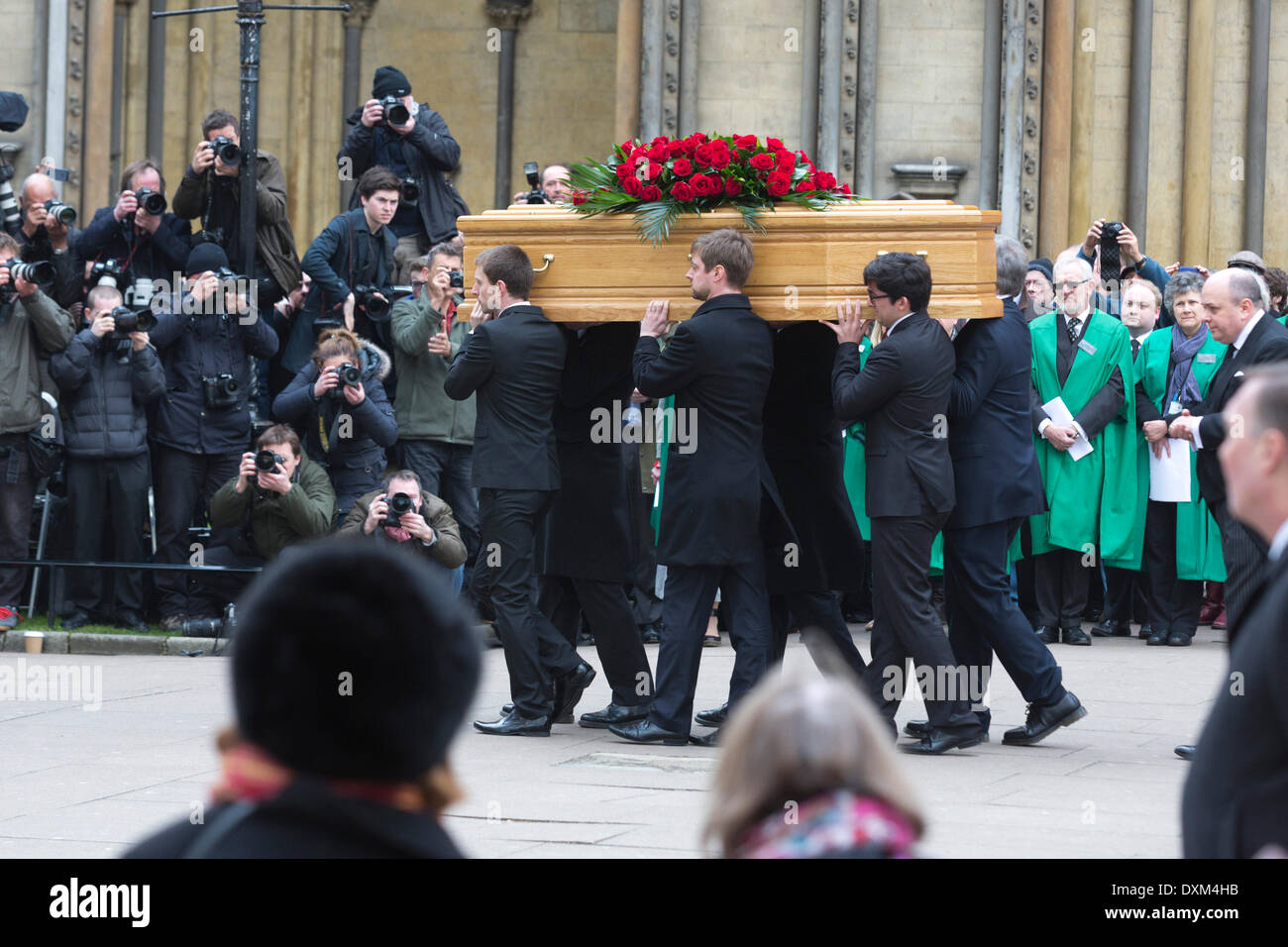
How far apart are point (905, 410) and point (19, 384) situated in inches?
217

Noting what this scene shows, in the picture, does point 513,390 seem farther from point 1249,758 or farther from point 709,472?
point 1249,758

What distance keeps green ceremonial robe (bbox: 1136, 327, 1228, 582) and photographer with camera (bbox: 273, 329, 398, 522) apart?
15.5 feet

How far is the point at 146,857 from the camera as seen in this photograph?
7.53 ft

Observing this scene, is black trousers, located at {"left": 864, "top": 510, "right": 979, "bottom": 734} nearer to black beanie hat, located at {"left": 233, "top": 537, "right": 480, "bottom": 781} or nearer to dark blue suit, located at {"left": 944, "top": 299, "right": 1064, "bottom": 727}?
dark blue suit, located at {"left": 944, "top": 299, "right": 1064, "bottom": 727}

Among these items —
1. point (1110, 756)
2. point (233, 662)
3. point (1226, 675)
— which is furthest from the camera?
point (1110, 756)

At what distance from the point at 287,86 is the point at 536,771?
14.0 m

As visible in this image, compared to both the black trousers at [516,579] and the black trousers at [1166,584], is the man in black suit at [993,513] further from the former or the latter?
the black trousers at [1166,584]

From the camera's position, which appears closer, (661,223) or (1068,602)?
(661,223)

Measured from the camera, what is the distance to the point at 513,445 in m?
8.16

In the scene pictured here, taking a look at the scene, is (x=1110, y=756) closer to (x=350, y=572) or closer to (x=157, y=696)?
(x=157, y=696)

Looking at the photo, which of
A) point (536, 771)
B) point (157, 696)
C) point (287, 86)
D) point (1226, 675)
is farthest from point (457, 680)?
point (287, 86)

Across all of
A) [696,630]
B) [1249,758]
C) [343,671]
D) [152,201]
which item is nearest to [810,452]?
[696,630]

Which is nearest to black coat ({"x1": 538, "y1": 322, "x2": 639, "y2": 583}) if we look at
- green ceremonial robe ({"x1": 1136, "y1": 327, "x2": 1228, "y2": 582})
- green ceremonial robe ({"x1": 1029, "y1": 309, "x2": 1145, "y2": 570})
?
green ceremonial robe ({"x1": 1029, "y1": 309, "x2": 1145, "y2": 570})

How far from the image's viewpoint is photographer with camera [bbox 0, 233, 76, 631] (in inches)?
424
